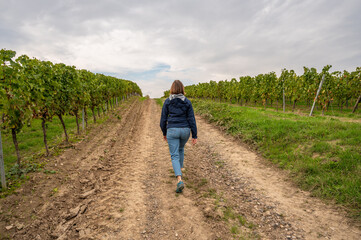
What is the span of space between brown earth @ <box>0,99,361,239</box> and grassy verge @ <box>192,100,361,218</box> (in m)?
0.37

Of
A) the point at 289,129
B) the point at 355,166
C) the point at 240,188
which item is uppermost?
the point at 289,129

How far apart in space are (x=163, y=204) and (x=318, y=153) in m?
5.14

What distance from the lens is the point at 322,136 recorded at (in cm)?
666

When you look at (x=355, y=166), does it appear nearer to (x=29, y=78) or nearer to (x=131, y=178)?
(x=131, y=178)

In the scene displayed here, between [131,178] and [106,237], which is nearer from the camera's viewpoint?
[106,237]

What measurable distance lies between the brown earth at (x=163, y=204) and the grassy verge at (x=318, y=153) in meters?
0.37

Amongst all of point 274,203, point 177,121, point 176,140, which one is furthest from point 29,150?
point 274,203

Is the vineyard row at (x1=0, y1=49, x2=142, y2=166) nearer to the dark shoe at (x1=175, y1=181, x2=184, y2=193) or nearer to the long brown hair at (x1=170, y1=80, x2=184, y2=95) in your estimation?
the long brown hair at (x1=170, y1=80, x2=184, y2=95)

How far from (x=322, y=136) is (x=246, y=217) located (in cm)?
514

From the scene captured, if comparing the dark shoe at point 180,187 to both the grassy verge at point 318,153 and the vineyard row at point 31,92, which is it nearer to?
the grassy verge at point 318,153

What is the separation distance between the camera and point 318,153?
5.77m

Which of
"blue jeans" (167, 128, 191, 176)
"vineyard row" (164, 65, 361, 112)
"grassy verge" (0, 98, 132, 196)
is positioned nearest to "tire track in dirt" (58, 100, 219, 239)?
"blue jeans" (167, 128, 191, 176)

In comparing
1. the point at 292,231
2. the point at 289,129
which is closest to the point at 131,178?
the point at 292,231

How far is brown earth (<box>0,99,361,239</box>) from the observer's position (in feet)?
10.3
